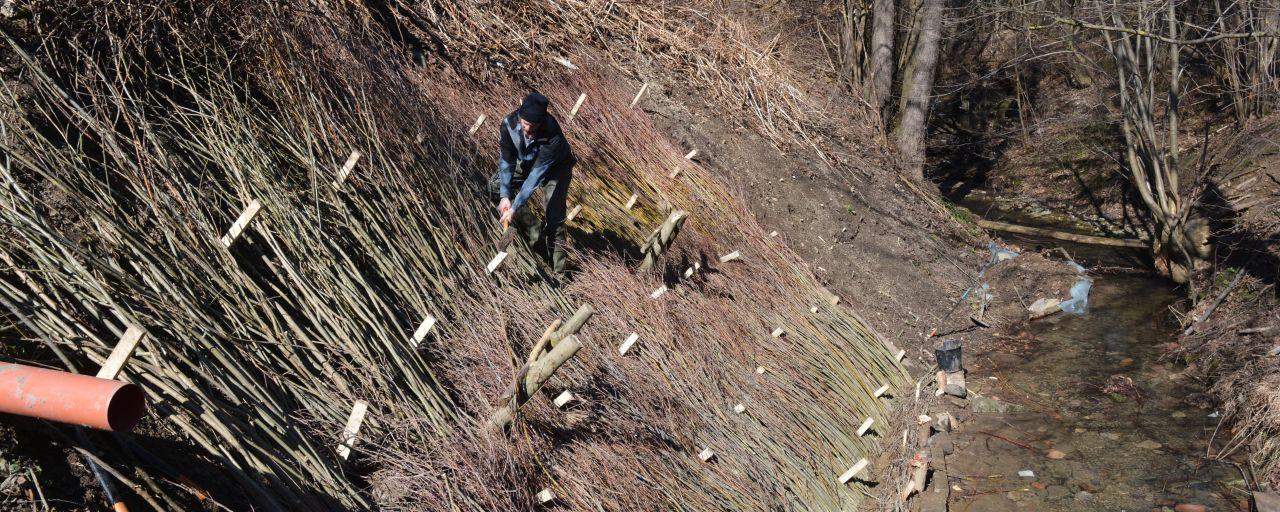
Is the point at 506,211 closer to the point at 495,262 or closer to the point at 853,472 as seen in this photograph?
the point at 495,262

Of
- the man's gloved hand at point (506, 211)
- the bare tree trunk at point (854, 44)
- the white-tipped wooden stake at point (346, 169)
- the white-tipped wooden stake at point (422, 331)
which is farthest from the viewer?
the bare tree trunk at point (854, 44)

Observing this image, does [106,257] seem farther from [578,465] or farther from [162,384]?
[578,465]

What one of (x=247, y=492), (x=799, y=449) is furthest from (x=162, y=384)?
(x=799, y=449)

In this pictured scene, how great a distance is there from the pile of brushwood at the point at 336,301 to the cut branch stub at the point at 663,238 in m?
0.14

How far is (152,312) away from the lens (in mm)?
3852

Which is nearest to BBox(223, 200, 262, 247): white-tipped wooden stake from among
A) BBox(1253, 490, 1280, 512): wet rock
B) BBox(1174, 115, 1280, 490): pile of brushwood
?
BBox(1253, 490, 1280, 512): wet rock

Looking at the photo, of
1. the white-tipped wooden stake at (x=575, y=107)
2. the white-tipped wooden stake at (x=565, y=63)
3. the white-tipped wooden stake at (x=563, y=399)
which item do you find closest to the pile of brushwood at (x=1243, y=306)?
the white-tipped wooden stake at (x=563, y=399)

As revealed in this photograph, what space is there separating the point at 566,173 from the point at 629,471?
228 cm

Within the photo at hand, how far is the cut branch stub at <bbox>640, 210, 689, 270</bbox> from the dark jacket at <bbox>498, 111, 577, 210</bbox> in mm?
1048

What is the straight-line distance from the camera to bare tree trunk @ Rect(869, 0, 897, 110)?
14086 millimetres

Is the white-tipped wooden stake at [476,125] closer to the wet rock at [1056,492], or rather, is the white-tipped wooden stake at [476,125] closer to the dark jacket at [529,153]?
the dark jacket at [529,153]

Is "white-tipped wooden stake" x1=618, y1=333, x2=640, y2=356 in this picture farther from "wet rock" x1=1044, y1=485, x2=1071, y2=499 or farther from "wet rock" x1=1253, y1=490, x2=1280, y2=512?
"wet rock" x1=1253, y1=490, x2=1280, y2=512

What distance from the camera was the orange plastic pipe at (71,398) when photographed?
259 cm

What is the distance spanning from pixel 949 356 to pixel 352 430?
6246mm
